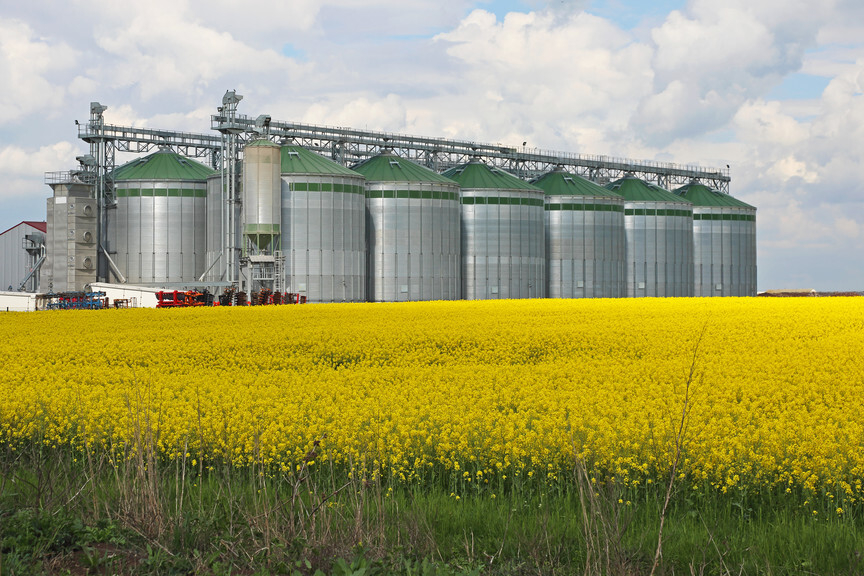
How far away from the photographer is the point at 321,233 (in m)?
67.8

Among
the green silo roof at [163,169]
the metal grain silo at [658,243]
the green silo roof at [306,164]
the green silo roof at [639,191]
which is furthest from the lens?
the green silo roof at [639,191]

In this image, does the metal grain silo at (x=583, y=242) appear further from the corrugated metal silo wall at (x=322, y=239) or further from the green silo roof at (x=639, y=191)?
the corrugated metal silo wall at (x=322, y=239)

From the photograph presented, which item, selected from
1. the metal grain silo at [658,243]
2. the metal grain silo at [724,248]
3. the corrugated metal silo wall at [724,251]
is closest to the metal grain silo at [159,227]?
the metal grain silo at [658,243]

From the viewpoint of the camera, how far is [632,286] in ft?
297

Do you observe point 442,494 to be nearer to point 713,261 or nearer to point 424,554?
point 424,554

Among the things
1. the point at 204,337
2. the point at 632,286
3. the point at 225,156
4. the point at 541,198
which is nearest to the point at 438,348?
the point at 204,337

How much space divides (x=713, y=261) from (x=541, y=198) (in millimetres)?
27564

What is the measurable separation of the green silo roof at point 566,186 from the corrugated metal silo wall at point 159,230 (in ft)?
113

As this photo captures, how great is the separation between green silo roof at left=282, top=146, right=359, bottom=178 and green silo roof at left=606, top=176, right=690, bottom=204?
123 ft

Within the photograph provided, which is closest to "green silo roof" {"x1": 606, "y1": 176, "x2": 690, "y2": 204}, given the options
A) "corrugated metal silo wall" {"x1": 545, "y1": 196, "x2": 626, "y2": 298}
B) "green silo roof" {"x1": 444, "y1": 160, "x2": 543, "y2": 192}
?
"corrugated metal silo wall" {"x1": 545, "y1": 196, "x2": 626, "y2": 298}

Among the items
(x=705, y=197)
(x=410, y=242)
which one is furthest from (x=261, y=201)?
(x=705, y=197)

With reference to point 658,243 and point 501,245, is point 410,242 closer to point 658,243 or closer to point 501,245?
point 501,245

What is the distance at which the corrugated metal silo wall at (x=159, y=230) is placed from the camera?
251 feet

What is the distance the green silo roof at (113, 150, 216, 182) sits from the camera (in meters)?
78.8
